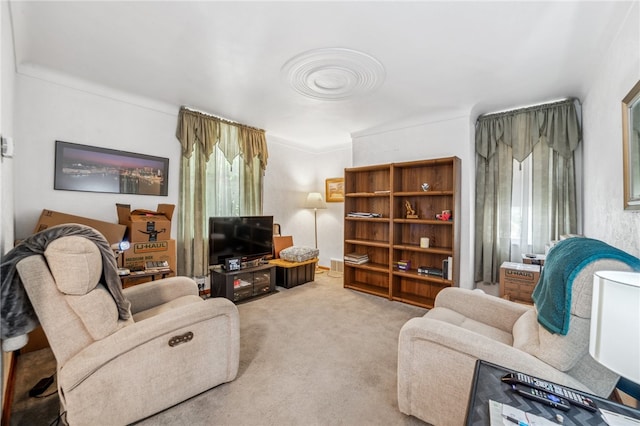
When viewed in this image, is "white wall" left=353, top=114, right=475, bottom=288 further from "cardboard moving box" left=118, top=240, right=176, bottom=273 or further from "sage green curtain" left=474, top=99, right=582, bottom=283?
"cardboard moving box" left=118, top=240, right=176, bottom=273

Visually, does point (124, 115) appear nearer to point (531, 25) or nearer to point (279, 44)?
point (279, 44)

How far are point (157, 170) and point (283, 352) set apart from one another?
261 centimetres

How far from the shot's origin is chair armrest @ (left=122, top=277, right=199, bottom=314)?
1.99m

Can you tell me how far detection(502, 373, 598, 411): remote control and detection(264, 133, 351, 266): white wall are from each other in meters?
3.93

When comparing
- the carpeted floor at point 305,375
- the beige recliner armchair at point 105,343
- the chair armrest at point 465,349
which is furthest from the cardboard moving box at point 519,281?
the beige recliner armchair at point 105,343

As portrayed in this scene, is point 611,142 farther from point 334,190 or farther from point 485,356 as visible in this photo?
point 334,190

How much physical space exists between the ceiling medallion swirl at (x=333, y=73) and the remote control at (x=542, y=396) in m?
2.33

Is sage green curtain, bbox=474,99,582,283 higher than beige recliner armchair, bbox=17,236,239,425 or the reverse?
higher

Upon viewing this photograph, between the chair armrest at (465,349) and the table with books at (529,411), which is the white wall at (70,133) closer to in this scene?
the chair armrest at (465,349)

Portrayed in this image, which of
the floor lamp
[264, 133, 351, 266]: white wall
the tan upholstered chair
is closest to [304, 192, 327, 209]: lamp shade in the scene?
the floor lamp

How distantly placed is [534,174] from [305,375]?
336cm

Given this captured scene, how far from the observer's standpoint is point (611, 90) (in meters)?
1.92

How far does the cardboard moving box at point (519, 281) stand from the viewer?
2.63 m

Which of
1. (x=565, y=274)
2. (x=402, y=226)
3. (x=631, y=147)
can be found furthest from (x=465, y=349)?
(x=402, y=226)
